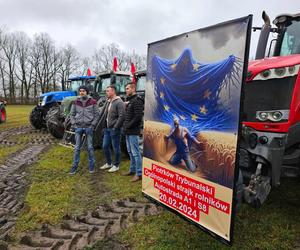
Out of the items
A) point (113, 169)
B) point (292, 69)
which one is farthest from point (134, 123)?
point (292, 69)

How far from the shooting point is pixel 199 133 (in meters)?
2.58

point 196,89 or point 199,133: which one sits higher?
point 196,89

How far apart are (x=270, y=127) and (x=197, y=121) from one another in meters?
0.99

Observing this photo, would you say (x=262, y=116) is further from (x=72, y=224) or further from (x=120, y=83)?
(x=120, y=83)

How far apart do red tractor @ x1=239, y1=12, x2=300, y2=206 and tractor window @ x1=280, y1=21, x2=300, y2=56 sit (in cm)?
107

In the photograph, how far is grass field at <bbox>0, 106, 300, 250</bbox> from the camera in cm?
317

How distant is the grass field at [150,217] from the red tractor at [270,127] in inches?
27.2

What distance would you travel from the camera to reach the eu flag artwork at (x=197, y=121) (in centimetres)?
230

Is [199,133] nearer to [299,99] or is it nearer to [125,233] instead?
[299,99]

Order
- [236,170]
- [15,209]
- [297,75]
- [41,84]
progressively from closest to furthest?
1. [236,170]
2. [297,75]
3. [15,209]
4. [41,84]

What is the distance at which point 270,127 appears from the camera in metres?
3.11

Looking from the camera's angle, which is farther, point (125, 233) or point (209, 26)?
point (125, 233)

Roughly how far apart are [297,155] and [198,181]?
1321 millimetres

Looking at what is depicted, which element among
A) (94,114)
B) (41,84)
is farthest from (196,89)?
(41,84)
